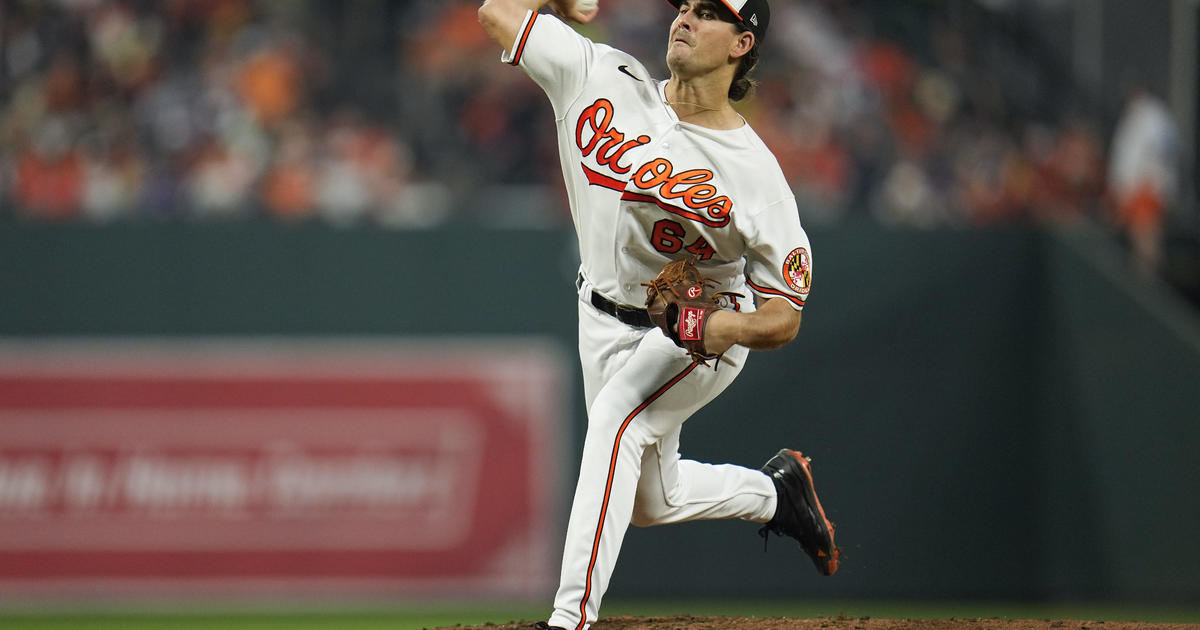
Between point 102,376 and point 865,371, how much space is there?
4.77 metres

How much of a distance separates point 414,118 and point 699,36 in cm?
703

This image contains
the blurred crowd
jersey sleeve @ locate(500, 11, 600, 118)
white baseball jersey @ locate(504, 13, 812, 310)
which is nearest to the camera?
white baseball jersey @ locate(504, 13, 812, 310)

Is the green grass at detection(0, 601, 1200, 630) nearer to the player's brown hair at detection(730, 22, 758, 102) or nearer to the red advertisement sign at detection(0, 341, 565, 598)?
the red advertisement sign at detection(0, 341, 565, 598)

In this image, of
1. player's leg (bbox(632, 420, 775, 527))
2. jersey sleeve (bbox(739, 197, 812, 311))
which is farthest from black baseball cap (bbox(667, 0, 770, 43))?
player's leg (bbox(632, 420, 775, 527))

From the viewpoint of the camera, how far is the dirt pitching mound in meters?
4.81

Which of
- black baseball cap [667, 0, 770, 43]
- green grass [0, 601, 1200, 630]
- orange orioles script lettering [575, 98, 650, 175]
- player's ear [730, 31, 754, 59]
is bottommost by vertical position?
green grass [0, 601, 1200, 630]

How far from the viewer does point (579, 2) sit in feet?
15.5

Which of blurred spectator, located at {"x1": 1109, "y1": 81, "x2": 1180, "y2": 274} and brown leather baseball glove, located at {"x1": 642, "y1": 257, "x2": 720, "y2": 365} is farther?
blurred spectator, located at {"x1": 1109, "y1": 81, "x2": 1180, "y2": 274}

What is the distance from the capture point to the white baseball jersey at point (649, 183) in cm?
441

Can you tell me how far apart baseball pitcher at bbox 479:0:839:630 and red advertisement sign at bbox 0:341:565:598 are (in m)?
4.35

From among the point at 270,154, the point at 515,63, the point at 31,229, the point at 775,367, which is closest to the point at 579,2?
the point at 515,63

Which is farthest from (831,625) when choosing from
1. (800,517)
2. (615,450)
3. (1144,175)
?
(1144,175)

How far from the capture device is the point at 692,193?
4.40 m

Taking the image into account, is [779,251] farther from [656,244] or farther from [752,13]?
[752,13]
